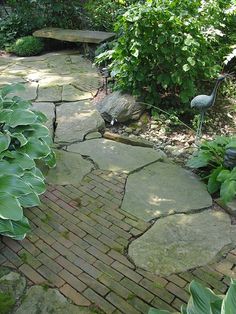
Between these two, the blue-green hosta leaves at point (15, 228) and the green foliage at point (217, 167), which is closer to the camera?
the blue-green hosta leaves at point (15, 228)

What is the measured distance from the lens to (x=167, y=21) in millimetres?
3619

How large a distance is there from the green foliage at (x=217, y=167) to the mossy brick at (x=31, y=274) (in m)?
1.35

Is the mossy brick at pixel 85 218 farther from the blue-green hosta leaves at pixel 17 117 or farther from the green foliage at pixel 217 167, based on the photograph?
the green foliage at pixel 217 167

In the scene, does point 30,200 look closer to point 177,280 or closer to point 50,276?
point 50,276

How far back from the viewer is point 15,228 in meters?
2.26

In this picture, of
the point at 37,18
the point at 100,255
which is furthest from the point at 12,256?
the point at 37,18

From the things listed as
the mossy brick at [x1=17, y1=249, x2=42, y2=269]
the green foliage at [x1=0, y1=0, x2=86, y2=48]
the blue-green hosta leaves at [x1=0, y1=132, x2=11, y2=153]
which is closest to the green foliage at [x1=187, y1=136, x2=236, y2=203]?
the mossy brick at [x1=17, y1=249, x2=42, y2=269]

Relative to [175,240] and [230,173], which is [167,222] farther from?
[230,173]

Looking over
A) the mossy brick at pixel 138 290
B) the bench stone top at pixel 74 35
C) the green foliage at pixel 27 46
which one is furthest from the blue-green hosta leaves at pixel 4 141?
the green foliage at pixel 27 46

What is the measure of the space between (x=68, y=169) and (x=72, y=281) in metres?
1.26

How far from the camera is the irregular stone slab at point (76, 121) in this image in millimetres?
3765

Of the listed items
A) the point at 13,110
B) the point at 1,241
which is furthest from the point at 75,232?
the point at 13,110

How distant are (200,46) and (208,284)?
2.53 metres

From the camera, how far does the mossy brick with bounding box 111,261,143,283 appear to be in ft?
6.87
